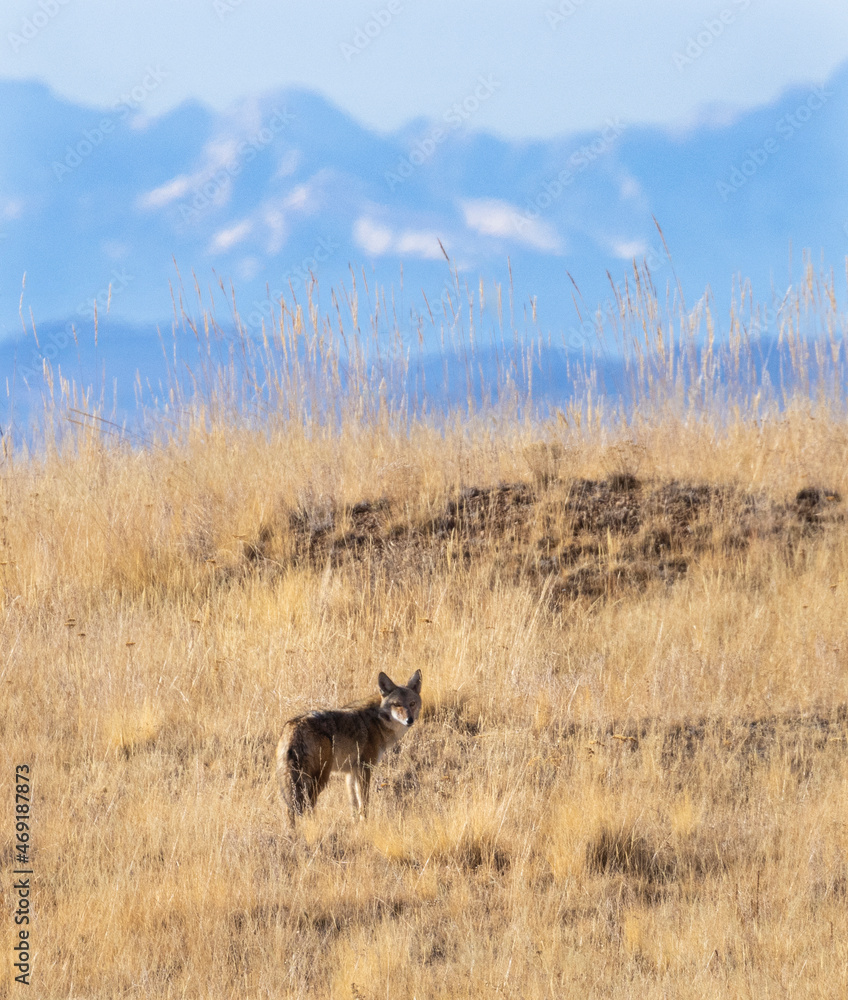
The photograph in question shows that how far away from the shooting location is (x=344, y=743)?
4.28 metres

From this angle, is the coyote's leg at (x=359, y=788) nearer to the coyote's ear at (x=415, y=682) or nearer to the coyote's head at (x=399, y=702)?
the coyote's head at (x=399, y=702)

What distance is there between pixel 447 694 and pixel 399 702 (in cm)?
109

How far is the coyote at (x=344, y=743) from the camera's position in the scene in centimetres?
405

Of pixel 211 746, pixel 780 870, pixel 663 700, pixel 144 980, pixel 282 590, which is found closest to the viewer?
pixel 144 980

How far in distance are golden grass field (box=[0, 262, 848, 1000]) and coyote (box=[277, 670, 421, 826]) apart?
0.18m

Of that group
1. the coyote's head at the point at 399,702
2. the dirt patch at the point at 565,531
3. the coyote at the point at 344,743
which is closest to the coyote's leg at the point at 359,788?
the coyote at the point at 344,743

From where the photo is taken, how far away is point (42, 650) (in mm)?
6312

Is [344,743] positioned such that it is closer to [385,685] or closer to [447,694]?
[385,685]

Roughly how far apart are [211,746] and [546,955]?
2.58 meters

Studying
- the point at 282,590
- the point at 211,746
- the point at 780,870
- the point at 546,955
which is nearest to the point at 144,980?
the point at 546,955

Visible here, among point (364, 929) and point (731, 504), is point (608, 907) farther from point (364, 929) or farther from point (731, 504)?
point (731, 504)

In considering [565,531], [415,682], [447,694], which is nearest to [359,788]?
[415,682]

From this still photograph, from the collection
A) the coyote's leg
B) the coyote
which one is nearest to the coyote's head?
the coyote

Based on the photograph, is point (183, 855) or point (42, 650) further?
point (42, 650)
